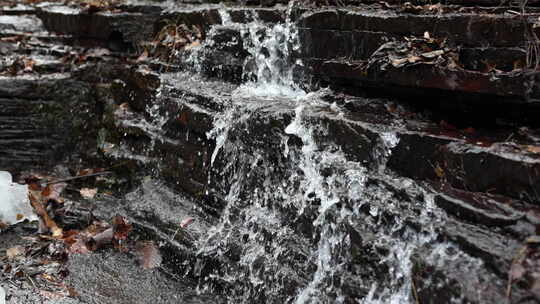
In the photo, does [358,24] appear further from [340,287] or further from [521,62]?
[340,287]

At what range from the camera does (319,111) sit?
12.8ft

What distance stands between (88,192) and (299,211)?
2.74 m

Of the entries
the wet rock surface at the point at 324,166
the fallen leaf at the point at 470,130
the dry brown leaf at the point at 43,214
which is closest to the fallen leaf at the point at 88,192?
the wet rock surface at the point at 324,166

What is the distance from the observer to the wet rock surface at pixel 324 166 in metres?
2.92

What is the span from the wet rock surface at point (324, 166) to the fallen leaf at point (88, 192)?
11cm

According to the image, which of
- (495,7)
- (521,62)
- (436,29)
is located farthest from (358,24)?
(521,62)

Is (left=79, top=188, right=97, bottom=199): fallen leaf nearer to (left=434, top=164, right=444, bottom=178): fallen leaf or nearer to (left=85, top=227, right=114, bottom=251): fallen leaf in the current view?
(left=85, top=227, right=114, bottom=251): fallen leaf

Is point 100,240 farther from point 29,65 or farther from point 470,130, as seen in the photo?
point 470,130

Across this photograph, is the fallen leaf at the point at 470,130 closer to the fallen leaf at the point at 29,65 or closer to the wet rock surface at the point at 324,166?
the wet rock surface at the point at 324,166

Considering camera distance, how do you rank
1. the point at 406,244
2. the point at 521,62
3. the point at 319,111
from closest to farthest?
the point at 406,244 → the point at 521,62 → the point at 319,111

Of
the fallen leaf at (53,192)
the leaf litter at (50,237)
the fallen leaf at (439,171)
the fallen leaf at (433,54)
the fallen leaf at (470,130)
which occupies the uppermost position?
the fallen leaf at (433,54)

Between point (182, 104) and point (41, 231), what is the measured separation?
173 centimetres

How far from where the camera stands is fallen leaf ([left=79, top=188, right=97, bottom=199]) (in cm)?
542

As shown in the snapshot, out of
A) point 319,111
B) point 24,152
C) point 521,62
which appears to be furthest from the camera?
point 24,152
